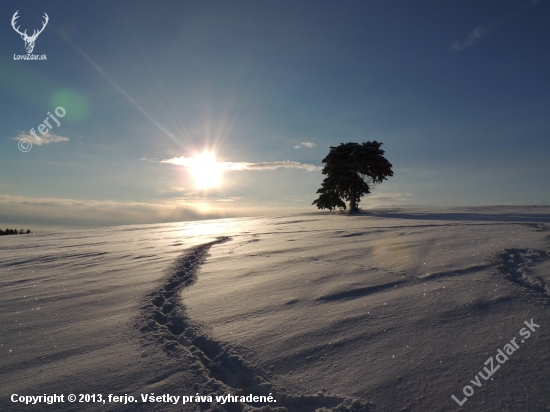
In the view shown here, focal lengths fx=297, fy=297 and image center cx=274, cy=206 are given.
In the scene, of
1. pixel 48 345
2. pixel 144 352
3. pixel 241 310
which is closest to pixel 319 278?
pixel 241 310

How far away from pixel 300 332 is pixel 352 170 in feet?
54.1

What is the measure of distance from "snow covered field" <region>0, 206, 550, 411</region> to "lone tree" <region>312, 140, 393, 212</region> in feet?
43.8

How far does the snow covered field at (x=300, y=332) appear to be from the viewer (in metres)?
1.61

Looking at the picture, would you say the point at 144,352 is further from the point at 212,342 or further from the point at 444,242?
the point at 444,242

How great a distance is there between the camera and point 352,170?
1777 centimetres

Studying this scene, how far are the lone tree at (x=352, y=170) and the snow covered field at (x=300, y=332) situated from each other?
13.3m

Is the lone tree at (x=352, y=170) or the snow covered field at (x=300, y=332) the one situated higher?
the lone tree at (x=352, y=170)

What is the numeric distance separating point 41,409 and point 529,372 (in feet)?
8.77

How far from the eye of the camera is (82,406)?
1633 mm

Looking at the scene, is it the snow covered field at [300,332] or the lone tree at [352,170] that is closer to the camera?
the snow covered field at [300,332]

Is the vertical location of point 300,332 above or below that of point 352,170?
below

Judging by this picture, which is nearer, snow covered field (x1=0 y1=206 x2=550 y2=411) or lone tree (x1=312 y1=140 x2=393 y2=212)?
snow covered field (x1=0 y1=206 x2=550 y2=411)

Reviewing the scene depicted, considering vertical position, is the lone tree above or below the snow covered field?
above

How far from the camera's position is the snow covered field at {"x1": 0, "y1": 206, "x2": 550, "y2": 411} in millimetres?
1611
